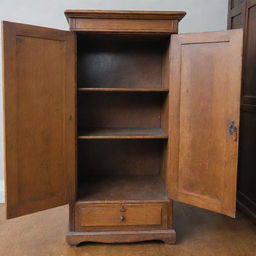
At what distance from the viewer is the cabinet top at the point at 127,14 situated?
1997mm

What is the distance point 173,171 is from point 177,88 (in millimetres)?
601

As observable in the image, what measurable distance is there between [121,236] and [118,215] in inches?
6.2

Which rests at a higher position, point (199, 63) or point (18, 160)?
point (199, 63)

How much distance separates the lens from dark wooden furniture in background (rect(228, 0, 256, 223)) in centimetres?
256

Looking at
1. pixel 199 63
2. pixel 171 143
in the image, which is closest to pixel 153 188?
pixel 171 143

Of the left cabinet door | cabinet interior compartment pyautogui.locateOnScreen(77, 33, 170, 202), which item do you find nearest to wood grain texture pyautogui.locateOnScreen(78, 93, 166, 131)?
cabinet interior compartment pyautogui.locateOnScreen(77, 33, 170, 202)

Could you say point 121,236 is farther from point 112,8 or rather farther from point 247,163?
point 112,8

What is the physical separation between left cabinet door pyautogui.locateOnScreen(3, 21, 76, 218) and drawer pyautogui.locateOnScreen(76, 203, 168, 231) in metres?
0.19

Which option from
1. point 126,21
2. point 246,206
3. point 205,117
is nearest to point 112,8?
point 126,21

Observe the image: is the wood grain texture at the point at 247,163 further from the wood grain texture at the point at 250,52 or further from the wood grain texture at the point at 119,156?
the wood grain texture at the point at 119,156

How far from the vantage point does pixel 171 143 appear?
2096 millimetres

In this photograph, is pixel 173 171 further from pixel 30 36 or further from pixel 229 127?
pixel 30 36

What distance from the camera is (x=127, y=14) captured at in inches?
79.4

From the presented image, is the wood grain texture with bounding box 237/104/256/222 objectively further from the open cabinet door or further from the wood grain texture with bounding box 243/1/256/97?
the open cabinet door
